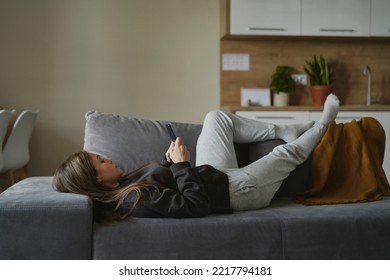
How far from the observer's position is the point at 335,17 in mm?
4980

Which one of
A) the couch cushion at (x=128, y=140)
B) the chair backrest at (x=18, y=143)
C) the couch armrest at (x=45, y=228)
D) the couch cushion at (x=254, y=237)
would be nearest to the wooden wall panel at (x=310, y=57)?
the chair backrest at (x=18, y=143)

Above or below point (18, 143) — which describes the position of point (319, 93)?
above

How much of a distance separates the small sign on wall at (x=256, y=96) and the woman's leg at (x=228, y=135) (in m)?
2.25

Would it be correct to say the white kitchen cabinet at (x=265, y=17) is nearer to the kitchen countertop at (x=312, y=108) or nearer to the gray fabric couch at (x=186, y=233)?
the kitchen countertop at (x=312, y=108)

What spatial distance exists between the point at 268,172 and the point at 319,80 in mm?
2865

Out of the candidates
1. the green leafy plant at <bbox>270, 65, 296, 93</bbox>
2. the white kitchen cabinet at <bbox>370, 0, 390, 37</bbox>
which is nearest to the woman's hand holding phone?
the green leafy plant at <bbox>270, 65, 296, 93</bbox>

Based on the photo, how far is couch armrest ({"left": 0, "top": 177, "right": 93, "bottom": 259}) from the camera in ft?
6.37

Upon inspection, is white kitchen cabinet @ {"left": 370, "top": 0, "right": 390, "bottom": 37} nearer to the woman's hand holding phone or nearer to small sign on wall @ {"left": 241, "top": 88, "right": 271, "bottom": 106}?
small sign on wall @ {"left": 241, "top": 88, "right": 271, "bottom": 106}

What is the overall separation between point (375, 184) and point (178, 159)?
1.06m

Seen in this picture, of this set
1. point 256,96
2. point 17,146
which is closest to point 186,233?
point 17,146

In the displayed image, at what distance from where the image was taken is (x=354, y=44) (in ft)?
17.7

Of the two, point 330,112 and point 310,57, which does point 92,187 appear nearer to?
point 330,112

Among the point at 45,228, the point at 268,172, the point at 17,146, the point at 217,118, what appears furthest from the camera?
the point at 17,146
